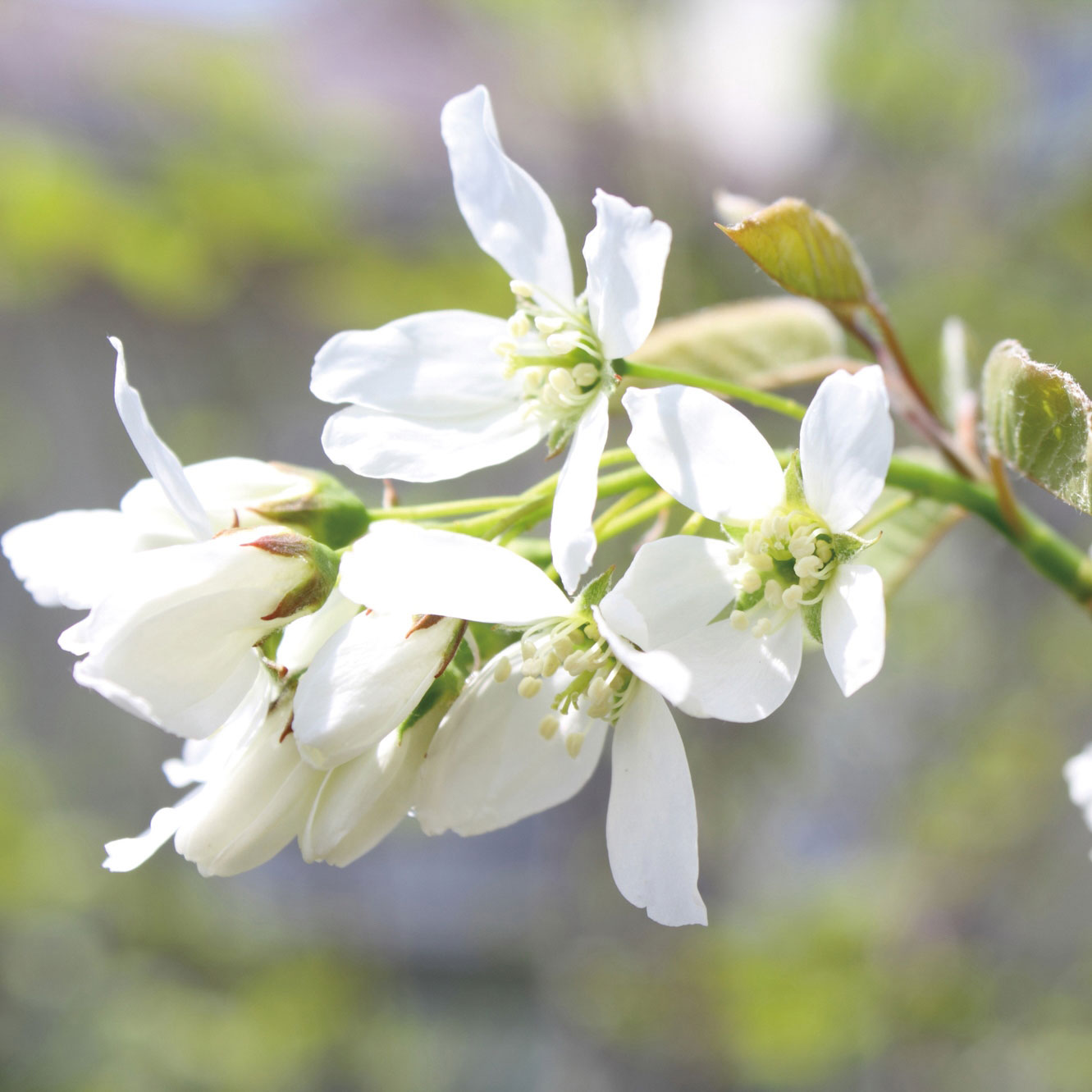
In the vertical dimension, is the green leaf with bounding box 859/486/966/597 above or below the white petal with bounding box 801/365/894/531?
below

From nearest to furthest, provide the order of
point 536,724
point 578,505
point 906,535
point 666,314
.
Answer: point 578,505
point 536,724
point 906,535
point 666,314

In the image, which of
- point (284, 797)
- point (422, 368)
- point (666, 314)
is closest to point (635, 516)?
point (422, 368)

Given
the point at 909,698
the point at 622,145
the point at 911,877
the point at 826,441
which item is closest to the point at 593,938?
the point at 911,877

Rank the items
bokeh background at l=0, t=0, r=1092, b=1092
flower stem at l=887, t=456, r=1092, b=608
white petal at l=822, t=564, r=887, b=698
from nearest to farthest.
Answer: white petal at l=822, t=564, r=887, b=698, flower stem at l=887, t=456, r=1092, b=608, bokeh background at l=0, t=0, r=1092, b=1092

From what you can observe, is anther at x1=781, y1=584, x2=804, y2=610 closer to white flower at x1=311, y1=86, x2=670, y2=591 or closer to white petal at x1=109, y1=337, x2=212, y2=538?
white flower at x1=311, y1=86, x2=670, y2=591

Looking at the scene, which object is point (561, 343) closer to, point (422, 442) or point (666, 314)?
point (422, 442)

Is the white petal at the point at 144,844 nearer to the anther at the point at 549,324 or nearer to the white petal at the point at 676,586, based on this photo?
the white petal at the point at 676,586

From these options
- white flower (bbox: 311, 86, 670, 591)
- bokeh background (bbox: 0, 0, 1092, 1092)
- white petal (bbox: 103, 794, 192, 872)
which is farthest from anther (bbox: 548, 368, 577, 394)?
bokeh background (bbox: 0, 0, 1092, 1092)

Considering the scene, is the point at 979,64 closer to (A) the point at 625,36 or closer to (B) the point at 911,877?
(A) the point at 625,36
